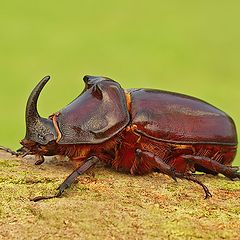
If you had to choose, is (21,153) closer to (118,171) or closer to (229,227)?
(118,171)

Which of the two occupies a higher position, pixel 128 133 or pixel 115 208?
pixel 128 133

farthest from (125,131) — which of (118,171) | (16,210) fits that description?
(16,210)

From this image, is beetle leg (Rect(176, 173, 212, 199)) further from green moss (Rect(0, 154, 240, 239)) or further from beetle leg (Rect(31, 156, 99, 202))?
beetle leg (Rect(31, 156, 99, 202))

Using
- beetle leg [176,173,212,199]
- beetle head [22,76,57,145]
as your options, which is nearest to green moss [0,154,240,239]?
beetle leg [176,173,212,199]

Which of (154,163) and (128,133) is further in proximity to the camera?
(128,133)

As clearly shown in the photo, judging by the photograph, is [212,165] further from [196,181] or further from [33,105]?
[33,105]

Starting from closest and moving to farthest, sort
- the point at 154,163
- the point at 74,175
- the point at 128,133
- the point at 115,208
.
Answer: the point at 115,208, the point at 74,175, the point at 154,163, the point at 128,133

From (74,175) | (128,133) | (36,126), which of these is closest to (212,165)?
(128,133)

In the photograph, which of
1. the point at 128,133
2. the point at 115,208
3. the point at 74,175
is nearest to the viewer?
the point at 115,208
